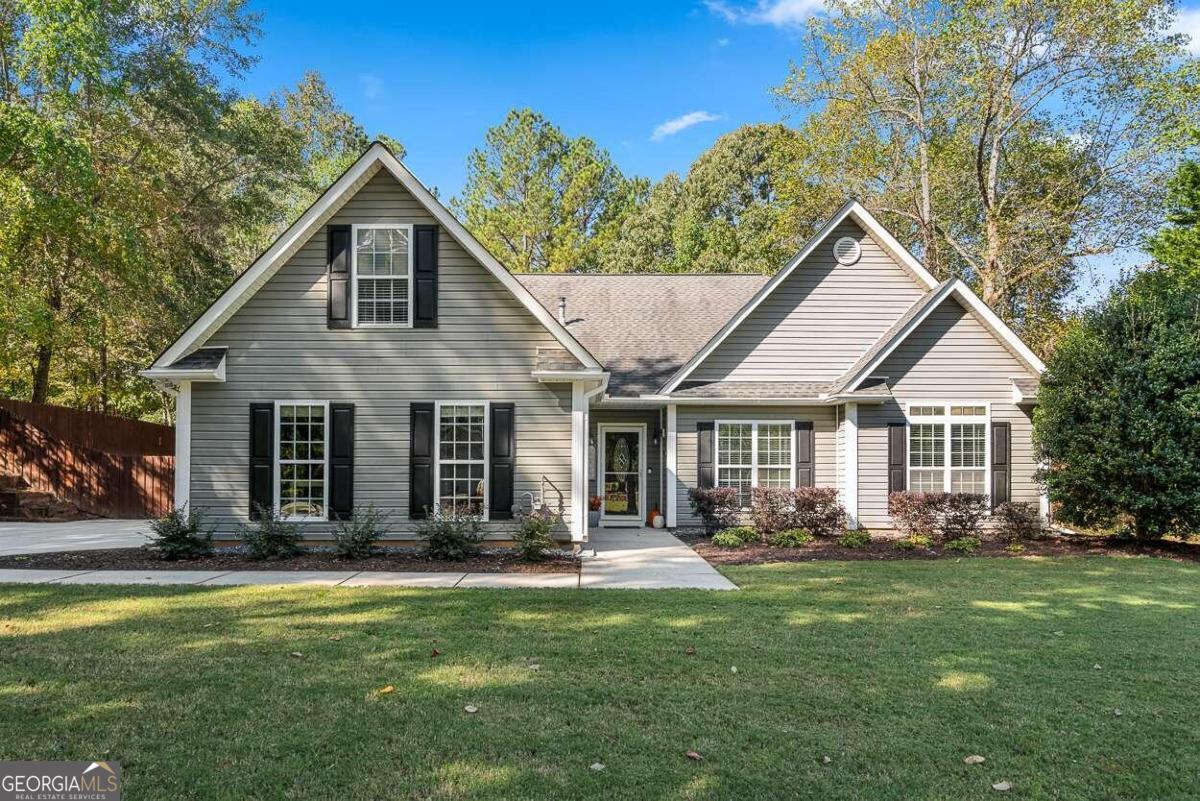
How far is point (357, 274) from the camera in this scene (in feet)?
36.6

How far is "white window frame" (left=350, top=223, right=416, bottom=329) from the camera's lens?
11109 millimetres

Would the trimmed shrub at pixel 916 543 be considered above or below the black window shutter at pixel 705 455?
below

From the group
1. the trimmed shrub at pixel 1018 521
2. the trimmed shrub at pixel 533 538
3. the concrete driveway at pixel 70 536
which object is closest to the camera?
the trimmed shrub at pixel 533 538

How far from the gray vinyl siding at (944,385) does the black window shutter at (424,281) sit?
8137 mm

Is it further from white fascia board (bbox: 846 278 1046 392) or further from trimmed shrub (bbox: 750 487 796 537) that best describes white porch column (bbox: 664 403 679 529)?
white fascia board (bbox: 846 278 1046 392)

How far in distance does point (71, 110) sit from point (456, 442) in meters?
13.5

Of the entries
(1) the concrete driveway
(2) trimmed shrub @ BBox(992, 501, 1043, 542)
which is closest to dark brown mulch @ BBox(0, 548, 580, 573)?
(1) the concrete driveway

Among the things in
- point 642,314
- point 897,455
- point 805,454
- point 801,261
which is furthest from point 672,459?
point 801,261

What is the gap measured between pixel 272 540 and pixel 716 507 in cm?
768

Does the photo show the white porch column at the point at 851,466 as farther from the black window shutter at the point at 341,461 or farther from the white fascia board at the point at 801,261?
the black window shutter at the point at 341,461

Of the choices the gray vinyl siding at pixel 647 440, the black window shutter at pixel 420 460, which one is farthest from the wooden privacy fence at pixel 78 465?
the gray vinyl siding at pixel 647 440

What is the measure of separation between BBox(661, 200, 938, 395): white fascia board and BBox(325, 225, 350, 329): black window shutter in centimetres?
611

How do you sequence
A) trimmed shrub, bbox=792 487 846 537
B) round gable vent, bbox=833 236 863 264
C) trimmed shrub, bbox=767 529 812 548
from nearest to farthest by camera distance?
trimmed shrub, bbox=767 529 812 548, trimmed shrub, bbox=792 487 846 537, round gable vent, bbox=833 236 863 264

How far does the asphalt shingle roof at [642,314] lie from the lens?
15.2m
